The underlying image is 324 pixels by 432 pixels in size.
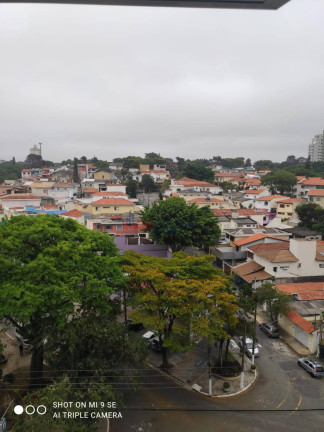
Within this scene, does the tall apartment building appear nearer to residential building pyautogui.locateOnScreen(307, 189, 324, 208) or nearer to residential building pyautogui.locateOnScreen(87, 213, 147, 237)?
residential building pyautogui.locateOnScreen(307, 189, 324, 208)

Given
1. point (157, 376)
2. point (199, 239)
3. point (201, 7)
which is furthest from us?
point (199, 239)

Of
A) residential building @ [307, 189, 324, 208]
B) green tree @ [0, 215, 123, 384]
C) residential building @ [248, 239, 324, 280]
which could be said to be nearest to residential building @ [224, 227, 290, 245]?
residential building @ [248, 239, 324, 280]

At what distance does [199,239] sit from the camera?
27.6 m

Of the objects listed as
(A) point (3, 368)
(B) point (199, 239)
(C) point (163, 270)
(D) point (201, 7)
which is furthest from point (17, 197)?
(D) point (201, 7)

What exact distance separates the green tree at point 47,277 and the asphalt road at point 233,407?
14.6ft

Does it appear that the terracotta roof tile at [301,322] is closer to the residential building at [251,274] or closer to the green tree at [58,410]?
the residential building at [251,274]

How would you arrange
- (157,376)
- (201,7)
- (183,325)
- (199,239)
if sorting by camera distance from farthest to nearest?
(199,239) → (157,376) → (183,325) → (201,7)

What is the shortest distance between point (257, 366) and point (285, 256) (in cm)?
1048

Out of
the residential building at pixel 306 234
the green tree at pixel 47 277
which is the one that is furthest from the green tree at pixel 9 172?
the green tree at pixel 47 277

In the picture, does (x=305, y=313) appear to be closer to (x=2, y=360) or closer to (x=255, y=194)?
(x=2, y=360)

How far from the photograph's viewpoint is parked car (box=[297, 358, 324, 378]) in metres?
14.6

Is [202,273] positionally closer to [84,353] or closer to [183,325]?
[183,325]

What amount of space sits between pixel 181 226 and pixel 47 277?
1674 centimetres

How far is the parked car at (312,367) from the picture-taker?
1455cm
